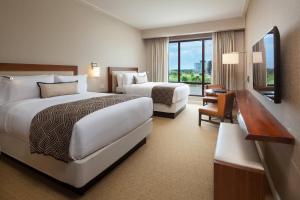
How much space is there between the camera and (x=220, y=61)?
18.8 feet

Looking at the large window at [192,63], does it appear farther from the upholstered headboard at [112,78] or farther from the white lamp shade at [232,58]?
the upholstered headboard at [112,78]

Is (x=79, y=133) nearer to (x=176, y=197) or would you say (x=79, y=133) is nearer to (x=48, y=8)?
(x=176, y=197)

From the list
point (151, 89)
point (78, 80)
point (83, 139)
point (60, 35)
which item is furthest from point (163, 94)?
point (83, 139)

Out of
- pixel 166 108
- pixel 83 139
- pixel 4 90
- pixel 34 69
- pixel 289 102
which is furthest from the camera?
pixel 166 108

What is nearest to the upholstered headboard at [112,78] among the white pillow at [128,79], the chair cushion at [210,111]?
the white pillow at [128,79]

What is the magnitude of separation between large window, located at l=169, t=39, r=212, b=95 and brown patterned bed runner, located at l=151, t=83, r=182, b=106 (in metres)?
2.39

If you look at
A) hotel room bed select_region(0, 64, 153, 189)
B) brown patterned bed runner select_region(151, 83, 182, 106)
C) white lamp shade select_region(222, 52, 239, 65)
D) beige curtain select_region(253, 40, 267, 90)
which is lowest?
hotel room bed select_region(0, 64, 153, 189)

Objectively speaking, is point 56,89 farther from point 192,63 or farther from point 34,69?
point 192,63

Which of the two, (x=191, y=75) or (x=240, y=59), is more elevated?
(x=240, y=59)

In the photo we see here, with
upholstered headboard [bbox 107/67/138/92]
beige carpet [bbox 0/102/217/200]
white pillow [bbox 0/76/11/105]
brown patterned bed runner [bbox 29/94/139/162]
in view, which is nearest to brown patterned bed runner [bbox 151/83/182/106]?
upholstered headboard [bbox 107/67/138/92]

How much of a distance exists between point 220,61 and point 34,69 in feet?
16.7

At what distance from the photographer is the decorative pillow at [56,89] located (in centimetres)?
271

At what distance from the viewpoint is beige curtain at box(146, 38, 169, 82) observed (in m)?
6.48

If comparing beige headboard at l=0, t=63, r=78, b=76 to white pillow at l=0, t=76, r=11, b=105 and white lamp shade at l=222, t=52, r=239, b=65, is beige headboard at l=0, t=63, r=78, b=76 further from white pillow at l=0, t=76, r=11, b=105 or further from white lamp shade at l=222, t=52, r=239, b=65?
white lamp shade at l=222, t=52, r=239, b=65
